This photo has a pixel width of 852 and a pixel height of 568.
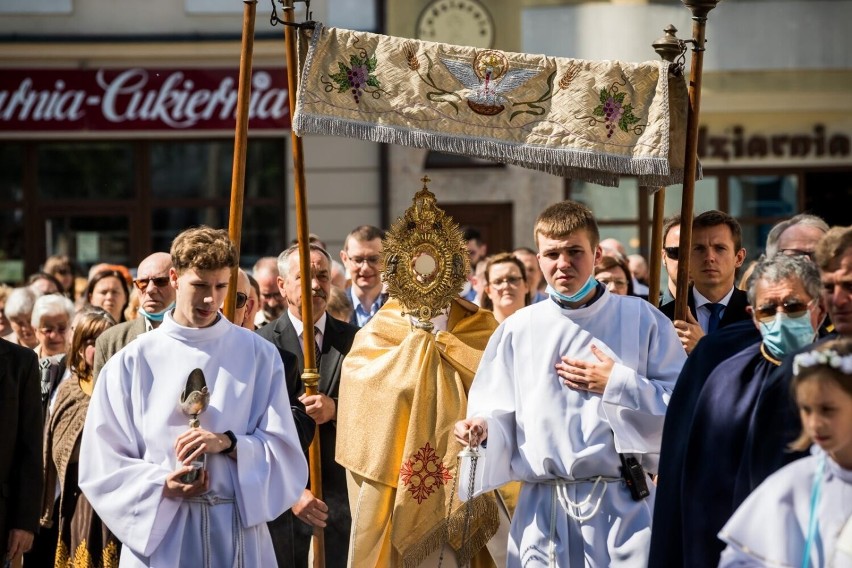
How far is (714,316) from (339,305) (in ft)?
7.53

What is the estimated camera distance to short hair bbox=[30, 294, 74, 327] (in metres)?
9.13

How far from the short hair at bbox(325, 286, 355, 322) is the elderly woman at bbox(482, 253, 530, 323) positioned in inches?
35.1

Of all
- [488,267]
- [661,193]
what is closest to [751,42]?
[488,267]

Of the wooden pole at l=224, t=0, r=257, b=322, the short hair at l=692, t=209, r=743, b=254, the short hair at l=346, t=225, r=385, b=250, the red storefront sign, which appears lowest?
the short hair at l=346, t=225, r=385, b=250

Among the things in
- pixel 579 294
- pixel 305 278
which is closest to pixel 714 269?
pixel 579 294

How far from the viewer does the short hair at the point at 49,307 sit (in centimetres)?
913

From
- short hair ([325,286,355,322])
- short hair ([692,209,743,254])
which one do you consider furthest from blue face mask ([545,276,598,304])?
short hair ([325,286,355,322])

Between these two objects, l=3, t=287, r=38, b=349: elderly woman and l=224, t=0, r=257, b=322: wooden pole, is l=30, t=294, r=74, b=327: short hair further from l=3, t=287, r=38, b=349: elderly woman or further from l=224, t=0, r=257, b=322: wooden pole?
l=224, t=0, r=257, b=322: wooden pole

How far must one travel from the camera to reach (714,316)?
24.6ft

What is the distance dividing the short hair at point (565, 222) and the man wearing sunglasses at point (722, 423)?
107cm

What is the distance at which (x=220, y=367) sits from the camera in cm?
609

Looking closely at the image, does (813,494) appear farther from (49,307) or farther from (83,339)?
(49,307)

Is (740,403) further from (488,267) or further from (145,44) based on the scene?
(145,44)

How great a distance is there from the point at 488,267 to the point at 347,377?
2306 mm
